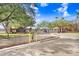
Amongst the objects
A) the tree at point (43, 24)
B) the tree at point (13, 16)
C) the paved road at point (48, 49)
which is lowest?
the paved road at point (48, 49)

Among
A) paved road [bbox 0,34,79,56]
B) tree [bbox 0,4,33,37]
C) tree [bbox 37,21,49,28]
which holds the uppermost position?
tree [bbox 0,4,33,37]

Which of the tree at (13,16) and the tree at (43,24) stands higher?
the tree at (13,16)

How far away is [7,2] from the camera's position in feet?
5.15

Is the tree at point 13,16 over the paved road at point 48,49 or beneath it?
over

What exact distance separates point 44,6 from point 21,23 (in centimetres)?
23

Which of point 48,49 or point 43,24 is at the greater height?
point 43,24

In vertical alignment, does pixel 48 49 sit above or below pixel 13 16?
below

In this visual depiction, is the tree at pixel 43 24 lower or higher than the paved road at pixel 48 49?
higher

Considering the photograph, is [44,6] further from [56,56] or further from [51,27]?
[56,56]

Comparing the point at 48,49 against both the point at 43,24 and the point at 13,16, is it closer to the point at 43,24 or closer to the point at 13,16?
the point at 43,24

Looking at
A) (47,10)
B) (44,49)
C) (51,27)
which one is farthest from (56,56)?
(47,10)

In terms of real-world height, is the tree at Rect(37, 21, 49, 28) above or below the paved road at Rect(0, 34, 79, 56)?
above

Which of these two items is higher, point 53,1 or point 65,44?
point 53,1

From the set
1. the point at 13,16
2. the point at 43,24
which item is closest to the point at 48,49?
the point at 43,24
